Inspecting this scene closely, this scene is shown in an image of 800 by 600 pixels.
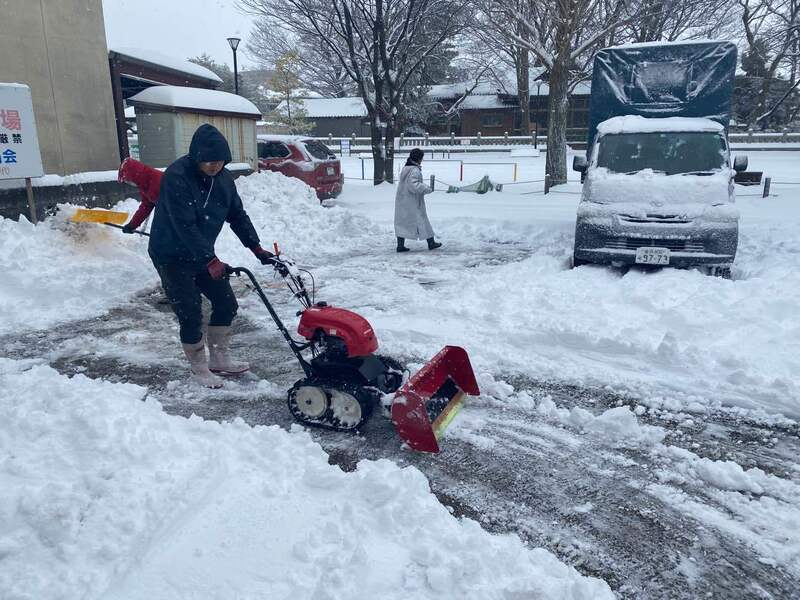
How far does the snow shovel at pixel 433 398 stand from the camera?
11.3 feet

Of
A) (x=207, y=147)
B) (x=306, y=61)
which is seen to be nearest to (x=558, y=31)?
(x=207, y=147)

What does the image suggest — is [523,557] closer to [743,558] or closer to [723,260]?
[743,558]

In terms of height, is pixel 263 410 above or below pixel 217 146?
below

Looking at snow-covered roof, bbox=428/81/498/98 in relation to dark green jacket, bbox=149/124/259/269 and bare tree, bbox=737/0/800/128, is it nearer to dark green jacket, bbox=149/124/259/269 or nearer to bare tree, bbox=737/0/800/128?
bare tree, bbox=737/0/800/128

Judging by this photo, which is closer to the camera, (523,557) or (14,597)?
(14,597)

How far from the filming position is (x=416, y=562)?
96.2 inches

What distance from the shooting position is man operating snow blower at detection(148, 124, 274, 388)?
408 cm

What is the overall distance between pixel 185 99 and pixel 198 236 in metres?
9.35

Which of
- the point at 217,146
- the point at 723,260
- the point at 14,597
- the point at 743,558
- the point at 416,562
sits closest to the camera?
the point at 14,597

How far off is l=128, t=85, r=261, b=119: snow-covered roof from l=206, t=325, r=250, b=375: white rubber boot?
28.7 feet

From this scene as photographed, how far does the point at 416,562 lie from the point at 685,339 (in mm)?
3758

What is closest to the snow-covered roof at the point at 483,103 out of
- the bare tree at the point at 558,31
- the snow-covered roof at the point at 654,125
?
the bare tree at the point at 558,31

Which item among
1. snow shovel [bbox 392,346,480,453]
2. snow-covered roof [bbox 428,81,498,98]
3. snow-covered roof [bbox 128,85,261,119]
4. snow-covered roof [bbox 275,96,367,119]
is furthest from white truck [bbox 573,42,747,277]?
snow-covered roof [bbox 275,96,367,119]

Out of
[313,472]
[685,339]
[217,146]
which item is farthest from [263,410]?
[685,339]
